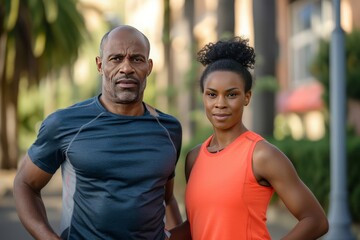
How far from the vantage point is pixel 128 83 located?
3.87m

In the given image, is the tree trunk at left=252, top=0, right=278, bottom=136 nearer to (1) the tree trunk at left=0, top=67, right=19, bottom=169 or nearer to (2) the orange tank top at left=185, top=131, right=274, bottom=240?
(2) the orange tank top at left=185, top=131, right=274, bottom=240

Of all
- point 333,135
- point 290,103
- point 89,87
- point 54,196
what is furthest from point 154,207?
point 89,87

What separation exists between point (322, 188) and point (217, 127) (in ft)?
31.4

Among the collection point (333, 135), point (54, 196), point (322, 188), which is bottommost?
point (54, 196)

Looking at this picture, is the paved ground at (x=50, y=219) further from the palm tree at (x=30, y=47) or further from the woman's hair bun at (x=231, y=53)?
the woman's hair bun at (x=231, y=53)

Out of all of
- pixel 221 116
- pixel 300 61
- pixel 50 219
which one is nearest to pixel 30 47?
pixel 300 61

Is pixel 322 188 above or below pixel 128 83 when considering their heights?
below

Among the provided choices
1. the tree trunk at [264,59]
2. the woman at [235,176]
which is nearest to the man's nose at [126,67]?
the woman at [235,176]

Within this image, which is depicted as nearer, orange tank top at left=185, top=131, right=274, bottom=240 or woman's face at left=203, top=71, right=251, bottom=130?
orange tank top at left=185, top=131, right=274, bottom=240

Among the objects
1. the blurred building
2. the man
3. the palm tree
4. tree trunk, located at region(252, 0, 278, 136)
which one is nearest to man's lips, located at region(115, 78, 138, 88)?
the man

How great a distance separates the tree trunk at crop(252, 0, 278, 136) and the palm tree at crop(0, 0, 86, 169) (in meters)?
11.3

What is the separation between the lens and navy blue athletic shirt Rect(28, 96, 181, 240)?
148 inches

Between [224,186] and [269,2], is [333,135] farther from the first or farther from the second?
[224,186]

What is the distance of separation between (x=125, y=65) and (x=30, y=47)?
2585 cm
